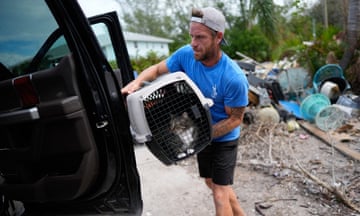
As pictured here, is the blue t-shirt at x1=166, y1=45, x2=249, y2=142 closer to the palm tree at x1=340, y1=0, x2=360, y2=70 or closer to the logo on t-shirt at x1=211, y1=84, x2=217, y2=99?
the logo on t-shirt at x1=211, y1=84, x2=217, y2=99

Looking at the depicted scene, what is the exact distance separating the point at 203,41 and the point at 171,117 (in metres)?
0.66

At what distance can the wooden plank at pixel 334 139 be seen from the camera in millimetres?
3762

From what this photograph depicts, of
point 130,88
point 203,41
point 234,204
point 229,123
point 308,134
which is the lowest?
point 308,134

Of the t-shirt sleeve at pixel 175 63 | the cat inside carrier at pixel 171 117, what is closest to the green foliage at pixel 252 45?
the t-shirt sleeve at pixel 175 63

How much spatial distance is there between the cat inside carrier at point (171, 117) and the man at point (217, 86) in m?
0.32

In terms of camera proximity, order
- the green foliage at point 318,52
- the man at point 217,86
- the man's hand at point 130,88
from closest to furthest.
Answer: the man's hand at point 130,88 → the man at point 217,86 → the green foliage at point 318,52

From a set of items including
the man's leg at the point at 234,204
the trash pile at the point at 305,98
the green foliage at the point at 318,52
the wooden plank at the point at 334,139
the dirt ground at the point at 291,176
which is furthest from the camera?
the green foliage at the point at 318,52

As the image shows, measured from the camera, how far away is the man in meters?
1.83

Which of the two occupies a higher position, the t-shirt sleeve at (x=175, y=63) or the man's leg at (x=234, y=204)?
the t-shirt sleeve at (x=175, y=63)

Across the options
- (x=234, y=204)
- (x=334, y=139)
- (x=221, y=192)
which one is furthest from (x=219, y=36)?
(x=334, y=139)

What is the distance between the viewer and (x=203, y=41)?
6.08 ft

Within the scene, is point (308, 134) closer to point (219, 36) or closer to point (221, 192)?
point (221, 192)

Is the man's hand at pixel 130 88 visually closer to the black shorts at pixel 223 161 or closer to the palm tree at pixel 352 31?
the black shorts at pixel 223 161

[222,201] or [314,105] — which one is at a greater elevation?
[222,201]
